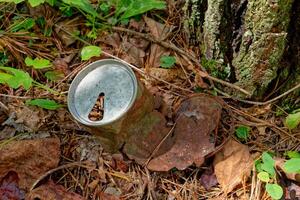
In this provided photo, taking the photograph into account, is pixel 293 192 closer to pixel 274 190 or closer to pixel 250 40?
pixel 274 190

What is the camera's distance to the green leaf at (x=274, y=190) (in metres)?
1.65

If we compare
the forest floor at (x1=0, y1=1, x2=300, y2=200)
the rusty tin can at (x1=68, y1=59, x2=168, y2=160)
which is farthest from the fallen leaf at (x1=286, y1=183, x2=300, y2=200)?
the rusty tin can at (x1=68, y1=59, x2=168, y2=160)

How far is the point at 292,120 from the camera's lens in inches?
72.7

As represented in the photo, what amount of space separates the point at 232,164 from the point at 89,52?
847 millimetres

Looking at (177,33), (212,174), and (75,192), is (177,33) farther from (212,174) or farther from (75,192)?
(75,192)

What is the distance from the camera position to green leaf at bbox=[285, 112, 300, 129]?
1.84 meters

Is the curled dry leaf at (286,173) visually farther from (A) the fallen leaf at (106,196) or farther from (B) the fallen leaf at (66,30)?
(B) the fallen leaf at (66,30)

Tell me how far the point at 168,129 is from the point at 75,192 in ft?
1.60

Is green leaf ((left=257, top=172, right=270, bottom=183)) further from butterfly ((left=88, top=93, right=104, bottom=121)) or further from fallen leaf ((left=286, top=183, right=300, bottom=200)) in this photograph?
butterfly ((left=88, top=93, right=104, bottom=121))

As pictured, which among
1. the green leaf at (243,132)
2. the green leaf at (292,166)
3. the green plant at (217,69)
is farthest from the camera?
the green plant at (217,69)

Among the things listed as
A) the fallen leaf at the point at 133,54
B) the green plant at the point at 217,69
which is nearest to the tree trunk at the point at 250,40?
the green plant at the point at 217,69

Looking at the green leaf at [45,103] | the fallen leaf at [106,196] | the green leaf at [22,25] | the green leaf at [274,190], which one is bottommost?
the fallen leaf at [106,196]

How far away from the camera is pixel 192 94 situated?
6.38 ft

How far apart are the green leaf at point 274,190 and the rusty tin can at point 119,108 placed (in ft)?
1.62
